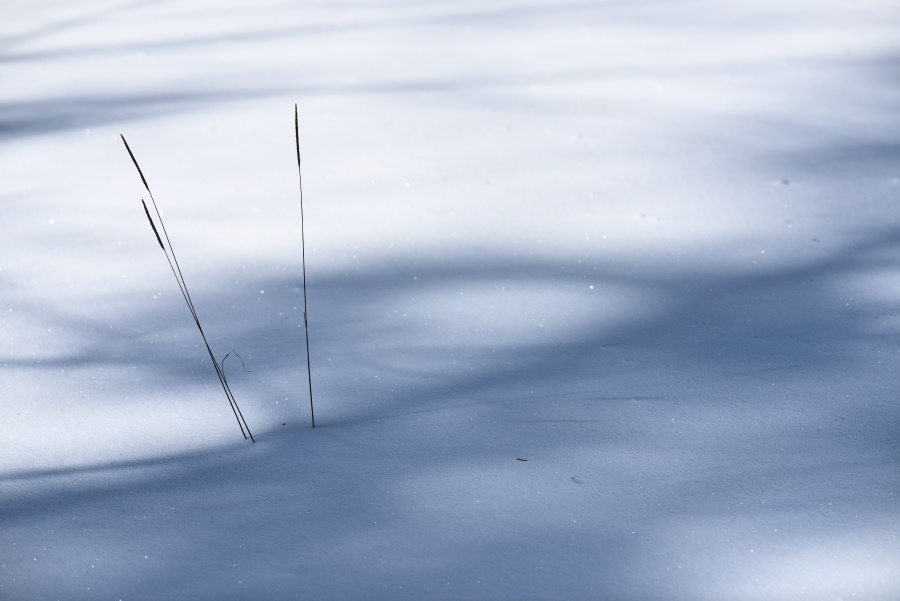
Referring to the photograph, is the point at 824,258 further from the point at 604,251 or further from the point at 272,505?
the point at 272,505

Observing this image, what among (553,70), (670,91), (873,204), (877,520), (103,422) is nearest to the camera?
(877,520)

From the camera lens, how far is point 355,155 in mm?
2316

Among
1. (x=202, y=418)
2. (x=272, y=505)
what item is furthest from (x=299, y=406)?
(x=272, y=505)

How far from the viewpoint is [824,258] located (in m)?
1.70

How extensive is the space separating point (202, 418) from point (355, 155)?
121 cm

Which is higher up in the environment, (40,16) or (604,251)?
(40,16)

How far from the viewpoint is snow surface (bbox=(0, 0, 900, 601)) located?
977 mm

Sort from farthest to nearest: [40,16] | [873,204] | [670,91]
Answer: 1. [40,16]
2. [670,91]
3. [873,204]

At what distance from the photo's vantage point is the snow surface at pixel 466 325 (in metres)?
0.98

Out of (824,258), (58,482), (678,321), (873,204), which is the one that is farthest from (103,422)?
(873,204)

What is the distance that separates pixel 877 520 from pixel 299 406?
0.81m

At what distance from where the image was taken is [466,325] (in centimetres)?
151

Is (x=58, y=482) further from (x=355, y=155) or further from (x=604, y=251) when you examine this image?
(x=355, y=155)

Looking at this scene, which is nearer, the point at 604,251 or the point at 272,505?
the point at 272,505
